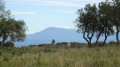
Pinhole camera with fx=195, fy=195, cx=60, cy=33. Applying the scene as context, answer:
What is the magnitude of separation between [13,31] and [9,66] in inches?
1508

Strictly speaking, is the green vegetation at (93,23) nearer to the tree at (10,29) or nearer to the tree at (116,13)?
the tree at (116,13)

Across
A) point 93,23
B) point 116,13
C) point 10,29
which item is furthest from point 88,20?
point 10,29

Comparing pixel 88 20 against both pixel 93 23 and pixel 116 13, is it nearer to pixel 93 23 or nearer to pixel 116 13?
pixel 93 23

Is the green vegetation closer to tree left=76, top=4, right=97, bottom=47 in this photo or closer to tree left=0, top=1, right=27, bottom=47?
tree left=76, top=4, right=97, bottom=47

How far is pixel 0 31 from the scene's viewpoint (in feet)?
144

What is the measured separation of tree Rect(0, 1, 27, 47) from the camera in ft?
143

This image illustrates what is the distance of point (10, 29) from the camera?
4559 cm

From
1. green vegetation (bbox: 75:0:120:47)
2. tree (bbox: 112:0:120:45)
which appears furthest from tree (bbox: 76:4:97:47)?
tree (bbox: 112:0:120:45)

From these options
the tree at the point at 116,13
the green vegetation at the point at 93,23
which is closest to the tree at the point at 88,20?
the green vegetation at the point at 93,23

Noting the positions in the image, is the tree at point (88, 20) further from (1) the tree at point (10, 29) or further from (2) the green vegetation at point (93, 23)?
(1) the tree at point (10, 29)

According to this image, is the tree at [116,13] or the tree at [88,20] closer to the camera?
the tree at [116,13]

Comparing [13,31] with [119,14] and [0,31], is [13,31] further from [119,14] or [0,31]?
→ [119,14]

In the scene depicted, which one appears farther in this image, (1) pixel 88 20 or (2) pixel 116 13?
(1) pixel 88 20

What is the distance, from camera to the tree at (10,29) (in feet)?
143
